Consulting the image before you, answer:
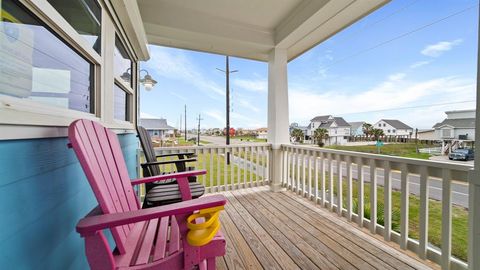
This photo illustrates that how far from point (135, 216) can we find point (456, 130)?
2121 millimetres

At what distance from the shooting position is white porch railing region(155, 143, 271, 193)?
3.06 metres

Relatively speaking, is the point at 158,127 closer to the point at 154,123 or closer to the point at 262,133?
the point at 154,123

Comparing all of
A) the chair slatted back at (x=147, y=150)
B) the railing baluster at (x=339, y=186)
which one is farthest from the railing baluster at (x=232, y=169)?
the railing baluster at (x=339, y=186)

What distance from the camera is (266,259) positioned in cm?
155

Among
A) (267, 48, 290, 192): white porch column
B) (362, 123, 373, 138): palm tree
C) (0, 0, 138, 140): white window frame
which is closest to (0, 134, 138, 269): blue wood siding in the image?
(0, 0, 138, 140): white window frame

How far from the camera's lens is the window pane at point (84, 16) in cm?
98

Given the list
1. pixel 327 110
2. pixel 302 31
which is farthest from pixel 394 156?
pixel 302 31

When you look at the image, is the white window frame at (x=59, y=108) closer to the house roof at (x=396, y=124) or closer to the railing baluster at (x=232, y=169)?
the railing baluster at (x=232, y=169)

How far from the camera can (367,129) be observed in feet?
6.61

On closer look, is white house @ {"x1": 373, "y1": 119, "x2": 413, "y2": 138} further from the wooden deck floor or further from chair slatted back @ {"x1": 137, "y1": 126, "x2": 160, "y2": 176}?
chair slatted back @ {"x1": 137, "y1": 126, "x2": 160, "y2": 176}

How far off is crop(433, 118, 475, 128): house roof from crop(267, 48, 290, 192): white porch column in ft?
6.25

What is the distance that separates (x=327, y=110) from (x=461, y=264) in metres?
1.72

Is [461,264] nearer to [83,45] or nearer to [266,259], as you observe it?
[266,259]

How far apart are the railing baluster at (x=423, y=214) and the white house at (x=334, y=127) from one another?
0.82 m
